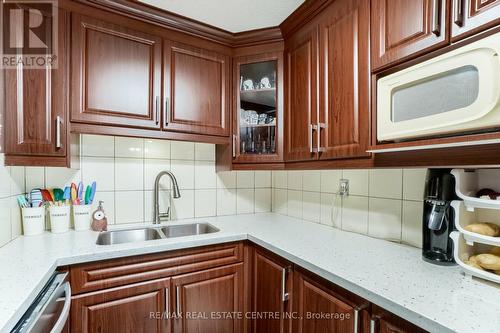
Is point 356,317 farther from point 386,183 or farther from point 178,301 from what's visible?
point 178,301

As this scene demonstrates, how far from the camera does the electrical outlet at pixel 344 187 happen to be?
1.59m

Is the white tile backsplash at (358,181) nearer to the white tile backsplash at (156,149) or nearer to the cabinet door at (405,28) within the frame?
the cabinet door at (405,28)

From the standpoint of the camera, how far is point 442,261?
1010mm

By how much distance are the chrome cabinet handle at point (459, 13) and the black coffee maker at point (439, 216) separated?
0.52 metres

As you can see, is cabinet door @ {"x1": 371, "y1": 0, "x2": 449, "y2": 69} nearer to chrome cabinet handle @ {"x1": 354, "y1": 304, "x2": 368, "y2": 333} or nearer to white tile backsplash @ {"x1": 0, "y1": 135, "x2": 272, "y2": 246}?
chrome cabinet handle @ {"x1": 354, "y1": 304, "x2": 368, "y2": 333}

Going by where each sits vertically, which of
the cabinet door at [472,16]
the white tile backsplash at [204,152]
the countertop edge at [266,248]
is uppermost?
the cabinet door at [472,16]

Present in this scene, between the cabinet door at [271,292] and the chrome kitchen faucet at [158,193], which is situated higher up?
the chrome kitchen faucet at [158,193]

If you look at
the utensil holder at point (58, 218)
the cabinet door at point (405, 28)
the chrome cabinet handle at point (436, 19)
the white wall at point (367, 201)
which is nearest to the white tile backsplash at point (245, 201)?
the white wall at point (367, 201)

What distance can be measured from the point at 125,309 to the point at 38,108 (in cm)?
107

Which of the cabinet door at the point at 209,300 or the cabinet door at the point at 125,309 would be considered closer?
the cabinet door at the point at 125,309

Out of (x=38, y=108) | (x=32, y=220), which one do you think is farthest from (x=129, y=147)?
(x=32, y=220)

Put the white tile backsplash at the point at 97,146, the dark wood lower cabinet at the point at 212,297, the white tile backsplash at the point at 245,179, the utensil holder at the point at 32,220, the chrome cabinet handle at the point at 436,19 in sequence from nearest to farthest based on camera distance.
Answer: the chrome cabinet handle at the point at 436,19, the dark wood lower cabinet at the point at 212,297, the utensil holder at the point at 32,220, the white tile backsplash at the point at 97,146, the white tile backsplash at the point at 245,179

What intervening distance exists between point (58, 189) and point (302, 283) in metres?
1.48

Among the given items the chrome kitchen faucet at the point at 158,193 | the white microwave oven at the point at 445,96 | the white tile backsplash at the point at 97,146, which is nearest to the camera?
the white microwave oven at the point at 445,96
